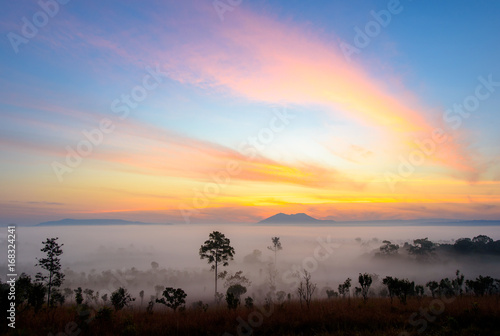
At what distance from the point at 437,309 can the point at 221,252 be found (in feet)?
129

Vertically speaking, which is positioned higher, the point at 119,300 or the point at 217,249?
the point at 119,300

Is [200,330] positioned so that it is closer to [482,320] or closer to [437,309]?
[437,309]

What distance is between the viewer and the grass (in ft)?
46.3

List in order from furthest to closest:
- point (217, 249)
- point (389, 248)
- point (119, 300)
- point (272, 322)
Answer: point (389, 248) < point (217, 249) < point (119, 300) < point (272, 322)

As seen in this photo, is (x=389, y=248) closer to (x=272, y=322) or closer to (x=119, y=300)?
(x=272, y=322)

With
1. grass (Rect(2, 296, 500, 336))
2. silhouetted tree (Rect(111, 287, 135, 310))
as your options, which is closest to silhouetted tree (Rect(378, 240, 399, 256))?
grass (Rect(2, 296, 500, 336))

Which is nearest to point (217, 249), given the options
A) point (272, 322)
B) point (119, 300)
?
point (119, 300)

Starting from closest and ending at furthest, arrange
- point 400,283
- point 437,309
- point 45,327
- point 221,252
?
point 45,327
point 437,309
point 400,283
point 221,252

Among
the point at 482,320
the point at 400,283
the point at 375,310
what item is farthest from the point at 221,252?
the point at 482,320

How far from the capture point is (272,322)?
15.4 m

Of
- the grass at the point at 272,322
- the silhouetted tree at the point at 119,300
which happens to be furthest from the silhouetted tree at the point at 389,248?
the silhouetted tree at the point at 119,300

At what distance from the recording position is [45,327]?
45.3 ft

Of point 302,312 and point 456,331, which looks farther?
point 302,312

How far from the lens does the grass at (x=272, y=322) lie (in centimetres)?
1410
